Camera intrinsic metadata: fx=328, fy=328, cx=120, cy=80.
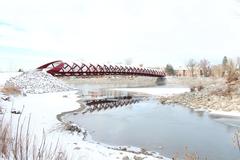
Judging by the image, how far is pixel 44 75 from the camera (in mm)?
42656

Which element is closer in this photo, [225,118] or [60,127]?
[60,127]

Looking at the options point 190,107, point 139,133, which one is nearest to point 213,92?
point 190,107

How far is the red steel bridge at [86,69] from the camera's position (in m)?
54.2

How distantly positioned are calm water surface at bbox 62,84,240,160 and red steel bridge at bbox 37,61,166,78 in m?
33.1

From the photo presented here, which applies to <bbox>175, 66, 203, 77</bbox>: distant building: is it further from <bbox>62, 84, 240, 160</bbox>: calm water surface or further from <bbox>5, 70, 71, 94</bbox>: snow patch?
<bbox>62, 84, 240, 160</bbox>: calm water surface

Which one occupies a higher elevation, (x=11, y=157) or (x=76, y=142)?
(x=11, y=157)

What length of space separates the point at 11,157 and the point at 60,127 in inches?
333

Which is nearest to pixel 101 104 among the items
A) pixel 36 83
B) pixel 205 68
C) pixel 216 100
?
pixel 216 100

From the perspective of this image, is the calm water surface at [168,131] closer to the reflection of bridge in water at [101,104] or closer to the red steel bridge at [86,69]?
the reflection of bridge in water at [101,104]

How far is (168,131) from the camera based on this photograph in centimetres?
1638

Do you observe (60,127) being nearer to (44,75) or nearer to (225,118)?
(225,118)

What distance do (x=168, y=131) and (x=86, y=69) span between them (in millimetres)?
49053

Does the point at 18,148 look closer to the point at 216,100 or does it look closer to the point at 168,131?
the point at 168,131

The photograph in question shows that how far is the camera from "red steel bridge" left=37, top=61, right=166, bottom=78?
178 feet
